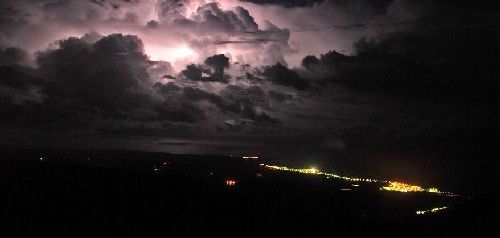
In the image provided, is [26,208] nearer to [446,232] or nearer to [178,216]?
[178,216]

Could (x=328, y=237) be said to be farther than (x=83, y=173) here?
No

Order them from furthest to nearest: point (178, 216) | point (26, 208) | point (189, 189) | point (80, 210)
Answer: point (189, 189) → point (178, 216) → point (80, 210) → point (26, 208)

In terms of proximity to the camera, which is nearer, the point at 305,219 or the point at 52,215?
the point at 52,215

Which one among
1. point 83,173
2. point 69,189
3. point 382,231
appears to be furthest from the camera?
point 83,173

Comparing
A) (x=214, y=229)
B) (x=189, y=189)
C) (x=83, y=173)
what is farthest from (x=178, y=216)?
(x=83, y=173)

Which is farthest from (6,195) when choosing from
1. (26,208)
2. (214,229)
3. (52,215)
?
(214,229)

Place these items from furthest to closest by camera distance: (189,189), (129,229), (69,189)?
1. (189,189)
2. (69,189)
3. (129,229)

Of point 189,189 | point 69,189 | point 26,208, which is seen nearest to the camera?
point 26,208

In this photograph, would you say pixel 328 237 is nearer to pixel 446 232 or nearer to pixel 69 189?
pixel 446 232

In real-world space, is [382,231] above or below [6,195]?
below
